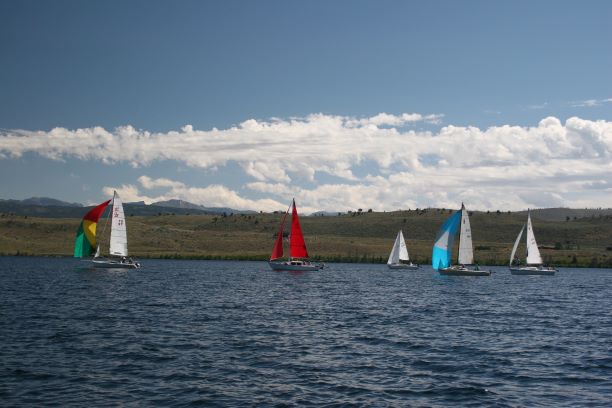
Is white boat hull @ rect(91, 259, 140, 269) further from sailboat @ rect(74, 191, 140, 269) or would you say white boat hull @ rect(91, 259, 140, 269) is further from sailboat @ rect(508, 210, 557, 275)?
sailboat @ rect(508, 210, 557, 275)

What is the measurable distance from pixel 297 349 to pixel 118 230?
211ft

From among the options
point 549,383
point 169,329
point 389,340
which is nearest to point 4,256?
point 169,329

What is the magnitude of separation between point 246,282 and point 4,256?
78.6 metres

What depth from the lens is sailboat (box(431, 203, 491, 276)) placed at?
311 feet

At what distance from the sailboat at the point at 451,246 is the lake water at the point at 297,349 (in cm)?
3278

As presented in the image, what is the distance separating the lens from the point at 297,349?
32344 mm

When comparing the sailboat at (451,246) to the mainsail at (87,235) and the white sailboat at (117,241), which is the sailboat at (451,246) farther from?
the mainsail at (87,235)

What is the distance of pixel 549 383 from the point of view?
26.0m

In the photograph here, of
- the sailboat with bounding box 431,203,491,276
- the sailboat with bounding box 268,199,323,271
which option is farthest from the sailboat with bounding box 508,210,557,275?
the sailboat with bounding box 268,199,323,271

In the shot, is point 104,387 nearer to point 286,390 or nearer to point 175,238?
point 286,390

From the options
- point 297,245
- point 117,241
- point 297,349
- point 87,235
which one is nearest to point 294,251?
point 297,245

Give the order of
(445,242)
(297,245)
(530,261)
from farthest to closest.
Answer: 1. (530,261)
2. (297,245)
3. (445,242)

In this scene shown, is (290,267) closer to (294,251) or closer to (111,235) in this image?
(294,251)

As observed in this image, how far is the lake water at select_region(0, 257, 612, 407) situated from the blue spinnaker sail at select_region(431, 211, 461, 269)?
32.6m
